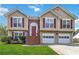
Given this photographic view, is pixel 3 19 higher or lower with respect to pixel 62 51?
→ higher

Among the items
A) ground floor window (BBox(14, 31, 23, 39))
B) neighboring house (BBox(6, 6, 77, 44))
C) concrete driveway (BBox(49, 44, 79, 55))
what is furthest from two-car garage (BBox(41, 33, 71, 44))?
ground floor window (BBox(14, 31, 23, 39))

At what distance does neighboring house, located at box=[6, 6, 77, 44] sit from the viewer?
1361 cm

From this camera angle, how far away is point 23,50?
44.1 ft

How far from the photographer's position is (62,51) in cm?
1343

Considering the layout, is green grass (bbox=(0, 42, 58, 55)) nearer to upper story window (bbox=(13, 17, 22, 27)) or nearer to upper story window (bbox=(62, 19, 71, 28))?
upper story window (bbox=(13, 17, 22, 27))

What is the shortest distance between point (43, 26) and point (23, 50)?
2.77 ft

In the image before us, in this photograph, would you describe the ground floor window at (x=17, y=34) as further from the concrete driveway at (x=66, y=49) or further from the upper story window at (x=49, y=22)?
the concrete driveway at (x=66, y=49)

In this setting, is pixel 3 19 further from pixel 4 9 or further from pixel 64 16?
pixel 64 16

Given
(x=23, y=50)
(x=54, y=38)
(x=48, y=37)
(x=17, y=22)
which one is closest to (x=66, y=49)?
(x=54, y=38)

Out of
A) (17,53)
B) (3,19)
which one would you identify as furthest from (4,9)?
(17,53)

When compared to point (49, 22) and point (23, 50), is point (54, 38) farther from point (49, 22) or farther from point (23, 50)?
point (23, 50)

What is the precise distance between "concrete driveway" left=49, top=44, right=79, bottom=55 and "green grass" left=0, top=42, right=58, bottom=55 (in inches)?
5.6

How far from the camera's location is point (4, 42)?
1361cm
